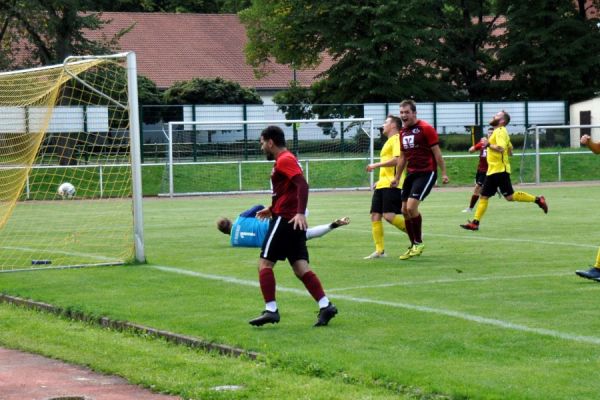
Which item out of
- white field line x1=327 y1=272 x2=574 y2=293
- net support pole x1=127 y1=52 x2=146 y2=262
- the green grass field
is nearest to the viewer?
the green grass field

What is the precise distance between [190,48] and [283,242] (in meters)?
62.0

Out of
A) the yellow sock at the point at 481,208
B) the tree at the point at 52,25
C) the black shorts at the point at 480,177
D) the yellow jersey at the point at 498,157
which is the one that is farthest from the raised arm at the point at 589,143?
the tree at the point at 52,25

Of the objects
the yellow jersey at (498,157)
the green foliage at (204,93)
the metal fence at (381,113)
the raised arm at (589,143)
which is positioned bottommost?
the yellow jersey at (498,157)

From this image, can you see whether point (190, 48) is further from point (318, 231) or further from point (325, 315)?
point (325, 315)

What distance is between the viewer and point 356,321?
9.96 metres

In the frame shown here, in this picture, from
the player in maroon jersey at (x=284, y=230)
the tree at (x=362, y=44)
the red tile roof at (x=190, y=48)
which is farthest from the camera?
the red tile roof at (x=190, y=48)

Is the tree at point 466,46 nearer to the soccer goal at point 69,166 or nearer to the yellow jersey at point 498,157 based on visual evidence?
the soccer goal at point 69,166

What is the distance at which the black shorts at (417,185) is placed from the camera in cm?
1539

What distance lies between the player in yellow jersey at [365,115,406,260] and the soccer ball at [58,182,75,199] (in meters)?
15.7

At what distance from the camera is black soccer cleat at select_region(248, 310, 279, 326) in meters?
9.68

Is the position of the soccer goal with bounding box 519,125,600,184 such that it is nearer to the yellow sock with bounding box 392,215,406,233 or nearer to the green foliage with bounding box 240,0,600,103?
the green foliage with bounding box 240,0,600,103

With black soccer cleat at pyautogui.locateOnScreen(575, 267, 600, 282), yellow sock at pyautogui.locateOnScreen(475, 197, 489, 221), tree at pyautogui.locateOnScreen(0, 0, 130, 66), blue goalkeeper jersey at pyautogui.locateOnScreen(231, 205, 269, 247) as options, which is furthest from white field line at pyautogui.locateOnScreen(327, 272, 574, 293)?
tree at pyautogui.locateOnScreen(0, 0, 130, 66)

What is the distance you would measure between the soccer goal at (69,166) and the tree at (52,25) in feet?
57.4

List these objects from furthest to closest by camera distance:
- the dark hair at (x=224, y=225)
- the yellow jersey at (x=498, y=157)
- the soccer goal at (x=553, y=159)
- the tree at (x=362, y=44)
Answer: the tree at (x=362, y=44), the soccer goal at (x=553, y=159), the yellow jersey at (x=498, y=157), the dark hair at (x=224, y=225)
